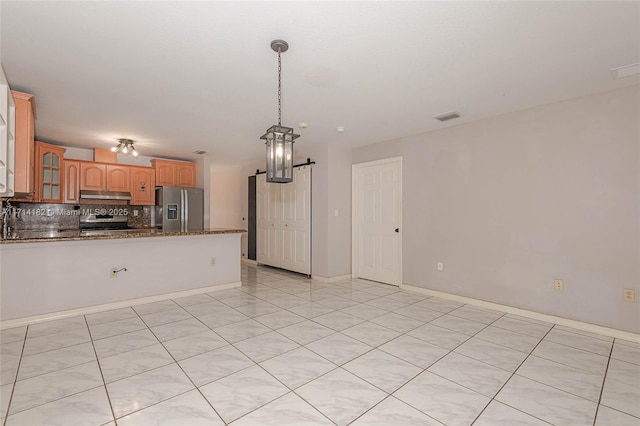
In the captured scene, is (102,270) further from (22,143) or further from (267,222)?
(267,222)

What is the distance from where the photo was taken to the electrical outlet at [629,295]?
289 centimetres

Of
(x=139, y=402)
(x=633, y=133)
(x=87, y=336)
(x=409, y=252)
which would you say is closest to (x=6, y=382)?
(x=87, y=336)

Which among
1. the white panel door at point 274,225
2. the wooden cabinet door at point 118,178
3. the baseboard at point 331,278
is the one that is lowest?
the baseboard at point 331,278

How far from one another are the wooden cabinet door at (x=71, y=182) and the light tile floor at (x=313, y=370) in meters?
2.96

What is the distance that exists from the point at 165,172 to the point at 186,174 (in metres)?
0.42

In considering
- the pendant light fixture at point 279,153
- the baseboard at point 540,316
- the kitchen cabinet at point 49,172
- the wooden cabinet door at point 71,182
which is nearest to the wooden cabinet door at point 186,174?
the wooden cabinet door at point 71,182

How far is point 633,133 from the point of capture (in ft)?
9.49

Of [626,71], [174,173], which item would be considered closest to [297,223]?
[174,173]

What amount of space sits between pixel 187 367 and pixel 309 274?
333 centimetres

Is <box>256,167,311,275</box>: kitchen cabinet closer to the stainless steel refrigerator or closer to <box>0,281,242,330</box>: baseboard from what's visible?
the stainless steel refrigerator

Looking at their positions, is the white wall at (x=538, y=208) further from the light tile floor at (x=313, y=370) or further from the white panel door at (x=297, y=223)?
the white panel door at (x=297, y=223)

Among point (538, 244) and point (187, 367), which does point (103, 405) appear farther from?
point (538, 244)

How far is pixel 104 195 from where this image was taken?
567 cm

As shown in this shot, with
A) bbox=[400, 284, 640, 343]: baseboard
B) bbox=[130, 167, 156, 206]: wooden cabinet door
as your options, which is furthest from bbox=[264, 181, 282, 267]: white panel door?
bbox=[400, 284, 640, 343]: baseboard
